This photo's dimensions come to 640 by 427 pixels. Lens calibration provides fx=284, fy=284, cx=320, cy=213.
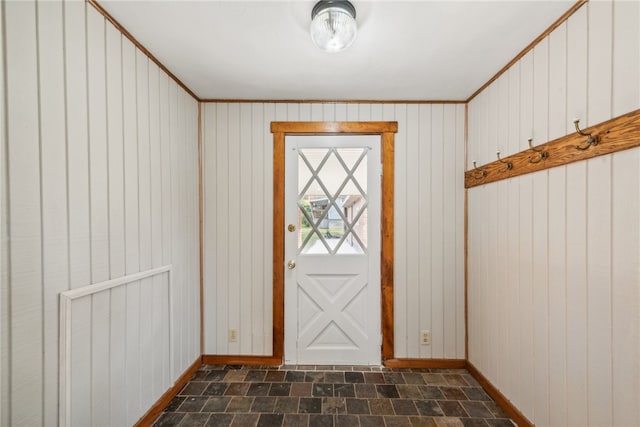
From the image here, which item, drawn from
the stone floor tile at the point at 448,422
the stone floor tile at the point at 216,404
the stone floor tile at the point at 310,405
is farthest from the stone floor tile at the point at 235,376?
the stone floor tile at the point at 448,422

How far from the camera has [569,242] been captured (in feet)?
4.58

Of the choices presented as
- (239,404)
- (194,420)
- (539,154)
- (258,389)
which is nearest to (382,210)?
(539,154)

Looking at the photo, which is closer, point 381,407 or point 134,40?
point 134,40

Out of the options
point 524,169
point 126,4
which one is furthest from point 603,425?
point 126,4

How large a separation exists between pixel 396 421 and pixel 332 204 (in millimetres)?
1635

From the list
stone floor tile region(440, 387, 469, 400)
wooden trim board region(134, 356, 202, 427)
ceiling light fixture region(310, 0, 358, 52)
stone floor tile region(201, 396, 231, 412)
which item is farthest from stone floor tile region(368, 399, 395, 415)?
ceiling light fixture region(310, 0, 358, 52)

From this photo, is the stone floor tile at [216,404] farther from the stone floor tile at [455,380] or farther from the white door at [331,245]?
the stone floor tile at [455,380]

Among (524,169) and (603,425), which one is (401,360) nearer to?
(603,425)

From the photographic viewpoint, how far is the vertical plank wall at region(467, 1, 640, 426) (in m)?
1.14

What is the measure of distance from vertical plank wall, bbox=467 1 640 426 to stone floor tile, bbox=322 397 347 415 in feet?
3.64

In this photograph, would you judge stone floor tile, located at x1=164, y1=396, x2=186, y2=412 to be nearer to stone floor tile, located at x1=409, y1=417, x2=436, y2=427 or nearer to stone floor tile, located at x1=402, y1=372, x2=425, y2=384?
stone floor tile, located at x1=409, y1=417, x2=436, y2=427

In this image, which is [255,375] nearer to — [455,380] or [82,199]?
[455,380]

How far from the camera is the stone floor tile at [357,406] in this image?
1.90m

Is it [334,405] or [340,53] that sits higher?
[340,53]
